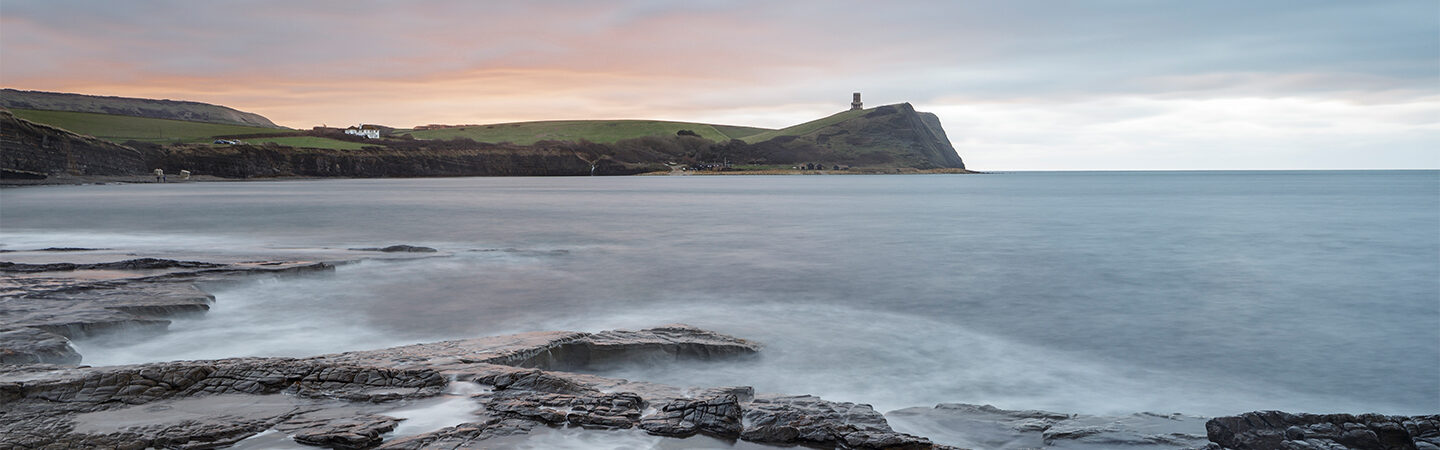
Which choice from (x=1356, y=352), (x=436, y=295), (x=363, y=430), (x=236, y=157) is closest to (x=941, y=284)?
(x=1356, y=352)

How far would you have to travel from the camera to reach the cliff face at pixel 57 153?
67875mm

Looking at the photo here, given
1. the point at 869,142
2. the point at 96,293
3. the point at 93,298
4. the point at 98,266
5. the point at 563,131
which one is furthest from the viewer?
the point at 869,142

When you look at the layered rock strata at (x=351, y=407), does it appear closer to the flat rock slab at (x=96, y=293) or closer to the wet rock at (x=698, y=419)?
the wet rock at (x=698, y=419)

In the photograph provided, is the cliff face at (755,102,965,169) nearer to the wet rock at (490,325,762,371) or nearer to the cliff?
the cliff

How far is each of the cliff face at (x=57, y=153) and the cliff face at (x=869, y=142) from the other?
383ft

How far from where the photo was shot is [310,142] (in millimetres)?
115000

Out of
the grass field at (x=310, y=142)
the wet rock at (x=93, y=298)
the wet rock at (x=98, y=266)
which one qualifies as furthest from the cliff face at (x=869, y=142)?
the wet rock at (x=93, y=298)

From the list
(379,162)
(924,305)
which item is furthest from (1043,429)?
(379,162)

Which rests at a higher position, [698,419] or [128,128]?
[128,128]

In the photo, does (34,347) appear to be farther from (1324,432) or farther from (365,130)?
(365,130)

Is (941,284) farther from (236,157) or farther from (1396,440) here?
(236,157)

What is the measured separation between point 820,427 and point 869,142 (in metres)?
184

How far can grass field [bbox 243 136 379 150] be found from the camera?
361 feet

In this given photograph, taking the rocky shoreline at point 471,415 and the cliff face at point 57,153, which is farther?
the cliff face at point 57,153
